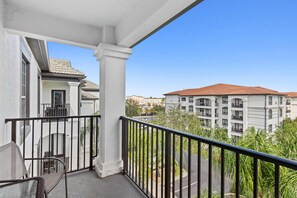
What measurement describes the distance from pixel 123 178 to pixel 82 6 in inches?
95.8

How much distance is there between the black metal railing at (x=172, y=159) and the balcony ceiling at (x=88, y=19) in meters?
1.19

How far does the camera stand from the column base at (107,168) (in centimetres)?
253

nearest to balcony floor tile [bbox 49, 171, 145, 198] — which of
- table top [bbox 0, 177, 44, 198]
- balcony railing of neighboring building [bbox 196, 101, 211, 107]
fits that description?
table top [bbox 0, 177, 44, 198]

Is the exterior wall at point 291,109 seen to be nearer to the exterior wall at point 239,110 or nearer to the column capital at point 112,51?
the exterior wall at point 239,110

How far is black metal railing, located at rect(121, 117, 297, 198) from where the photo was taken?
1.00 m

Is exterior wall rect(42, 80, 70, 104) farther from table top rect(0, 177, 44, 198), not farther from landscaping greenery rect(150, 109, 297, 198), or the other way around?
table top rect(0, 177, 44, 198)

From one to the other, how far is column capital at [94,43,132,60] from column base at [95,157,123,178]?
5.55 feet

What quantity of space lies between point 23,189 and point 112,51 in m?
2.10

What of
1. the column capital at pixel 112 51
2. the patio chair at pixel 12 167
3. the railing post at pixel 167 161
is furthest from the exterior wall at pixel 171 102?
the patio chair at pixel 12 167

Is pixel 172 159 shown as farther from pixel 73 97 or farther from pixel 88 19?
pixel 73 97

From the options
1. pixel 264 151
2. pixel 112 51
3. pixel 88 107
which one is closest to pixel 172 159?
pixel 112 51

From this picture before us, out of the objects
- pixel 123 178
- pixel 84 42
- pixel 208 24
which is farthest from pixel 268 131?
pixel 208 24

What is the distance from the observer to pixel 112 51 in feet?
8.60

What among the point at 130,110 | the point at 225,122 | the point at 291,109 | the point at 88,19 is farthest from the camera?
the point at 225,122
